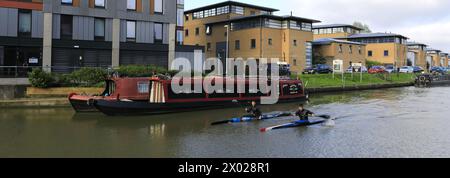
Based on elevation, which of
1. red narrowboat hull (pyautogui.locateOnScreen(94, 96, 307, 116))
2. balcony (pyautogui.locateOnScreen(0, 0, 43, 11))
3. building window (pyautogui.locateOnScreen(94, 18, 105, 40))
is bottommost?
red narrowboat hull (pyautogui.locateOnScreen(94, 96, 307, 116))

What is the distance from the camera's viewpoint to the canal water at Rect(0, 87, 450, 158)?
17938mm

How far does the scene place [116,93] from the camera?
27.2 m

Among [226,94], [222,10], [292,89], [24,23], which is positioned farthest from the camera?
[222,10]

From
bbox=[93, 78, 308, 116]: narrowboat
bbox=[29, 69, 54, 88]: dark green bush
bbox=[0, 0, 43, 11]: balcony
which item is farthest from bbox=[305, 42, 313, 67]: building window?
bbox=[29, 69, 54, 88]: dark green bush

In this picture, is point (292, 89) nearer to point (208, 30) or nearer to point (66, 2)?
point (66, 2)

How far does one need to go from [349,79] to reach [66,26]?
36.3 meters

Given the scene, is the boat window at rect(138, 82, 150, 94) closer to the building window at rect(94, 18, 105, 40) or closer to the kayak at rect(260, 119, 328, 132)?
the kayak at rect(260, 119, 328, 132)

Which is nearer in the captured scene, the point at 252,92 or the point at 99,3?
the point at 252,92

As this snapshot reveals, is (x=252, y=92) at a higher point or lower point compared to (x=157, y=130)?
higher

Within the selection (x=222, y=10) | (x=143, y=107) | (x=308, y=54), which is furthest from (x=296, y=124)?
(x=222, y=10)

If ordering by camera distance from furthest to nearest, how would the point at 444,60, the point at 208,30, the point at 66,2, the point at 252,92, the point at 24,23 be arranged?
the point at 444,60 → the point at 208,30 → the point at 66,2 → the point at 24,23 → the point at 252,92
